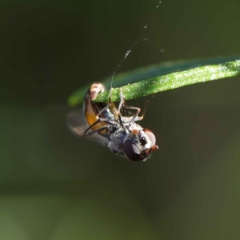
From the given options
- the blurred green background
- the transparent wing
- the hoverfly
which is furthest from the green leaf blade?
the blurred green background

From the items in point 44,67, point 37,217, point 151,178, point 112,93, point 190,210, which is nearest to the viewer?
point 112,93

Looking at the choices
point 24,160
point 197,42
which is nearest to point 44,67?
point 24,160

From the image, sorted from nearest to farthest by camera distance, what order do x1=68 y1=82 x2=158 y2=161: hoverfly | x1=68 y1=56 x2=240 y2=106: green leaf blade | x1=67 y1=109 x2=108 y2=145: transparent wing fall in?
x1=68 y1=56 x2=240 y2=106: green leaf blade, x1=68 y1=82 x2=158 y2=161: hoverfly, x1=67 y1=109 x2=108 y2=145: transparent wing

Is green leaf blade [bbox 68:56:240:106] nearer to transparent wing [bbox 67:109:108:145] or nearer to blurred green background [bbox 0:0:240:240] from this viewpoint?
transparent wing [bbox 67:109:108:145]

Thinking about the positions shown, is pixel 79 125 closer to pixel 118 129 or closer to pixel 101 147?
pixel 118 129

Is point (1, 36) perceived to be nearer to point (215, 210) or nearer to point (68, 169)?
point (68, 169)
